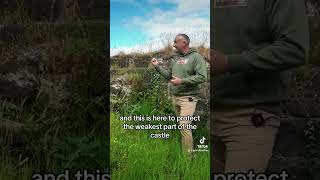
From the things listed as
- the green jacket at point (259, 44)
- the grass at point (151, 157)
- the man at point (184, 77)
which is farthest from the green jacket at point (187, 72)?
the grass at point (151, 157)

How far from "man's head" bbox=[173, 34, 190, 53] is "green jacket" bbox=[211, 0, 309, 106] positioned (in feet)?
0.54

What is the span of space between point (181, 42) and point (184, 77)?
22 centimetres

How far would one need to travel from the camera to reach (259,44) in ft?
13.3

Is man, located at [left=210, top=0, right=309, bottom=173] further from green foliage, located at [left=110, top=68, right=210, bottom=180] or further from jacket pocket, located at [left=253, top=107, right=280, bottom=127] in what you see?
green foliage, located at [left=110, top=68, right=210, bottom=180]

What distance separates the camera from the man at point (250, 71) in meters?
4.00

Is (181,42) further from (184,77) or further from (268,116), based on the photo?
(268,116)

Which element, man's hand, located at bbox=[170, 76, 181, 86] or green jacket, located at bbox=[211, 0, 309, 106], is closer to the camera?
green jacket, located at bbox=[211, 0, 309, 106]

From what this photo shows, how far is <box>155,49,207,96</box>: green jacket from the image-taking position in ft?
13.4

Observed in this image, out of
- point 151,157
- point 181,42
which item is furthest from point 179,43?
point 151,157

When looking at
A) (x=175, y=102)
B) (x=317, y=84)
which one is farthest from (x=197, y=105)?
(x=317, y=84)

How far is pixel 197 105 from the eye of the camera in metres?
4.11

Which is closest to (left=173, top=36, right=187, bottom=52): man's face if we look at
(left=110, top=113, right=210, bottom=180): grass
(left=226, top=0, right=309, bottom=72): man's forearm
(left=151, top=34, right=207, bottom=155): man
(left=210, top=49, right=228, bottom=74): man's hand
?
(left=151, top=34, right=207, bottom=155): man

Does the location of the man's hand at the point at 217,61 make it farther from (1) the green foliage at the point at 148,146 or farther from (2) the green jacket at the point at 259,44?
(1) the green foliage at the point at 148,146

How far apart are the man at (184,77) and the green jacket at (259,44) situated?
133mm
